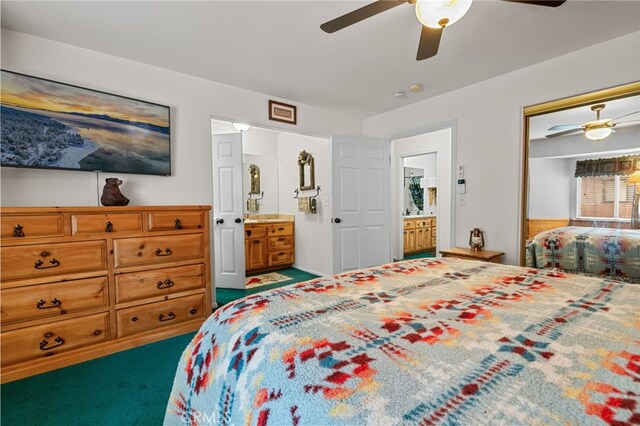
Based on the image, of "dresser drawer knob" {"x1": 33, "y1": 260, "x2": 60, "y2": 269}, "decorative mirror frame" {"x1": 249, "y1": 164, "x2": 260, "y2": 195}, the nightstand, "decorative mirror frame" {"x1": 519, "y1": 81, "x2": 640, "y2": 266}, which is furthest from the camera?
"decorative mirror frame" {"x1": 249, "y1": 164, "x2": 260, "y2": 195}

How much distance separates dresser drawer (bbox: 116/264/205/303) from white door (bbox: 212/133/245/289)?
131 centimetres

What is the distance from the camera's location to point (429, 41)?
6.37 feet

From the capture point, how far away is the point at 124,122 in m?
2.61

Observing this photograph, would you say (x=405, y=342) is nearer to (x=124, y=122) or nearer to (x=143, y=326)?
(x=143, y=326)

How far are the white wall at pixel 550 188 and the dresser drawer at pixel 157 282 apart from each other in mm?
3325

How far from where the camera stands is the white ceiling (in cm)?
201

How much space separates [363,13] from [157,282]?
2479 millimetres

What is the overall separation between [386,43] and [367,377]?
2.55 meters

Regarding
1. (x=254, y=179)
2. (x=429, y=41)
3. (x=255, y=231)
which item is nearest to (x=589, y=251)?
(x=429, y=41)

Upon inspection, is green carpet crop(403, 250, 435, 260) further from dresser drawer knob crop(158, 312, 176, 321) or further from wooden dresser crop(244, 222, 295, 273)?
dresser drawer knob crop(158, 312, 176, 321)

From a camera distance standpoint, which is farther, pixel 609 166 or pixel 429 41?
pixel 609 166

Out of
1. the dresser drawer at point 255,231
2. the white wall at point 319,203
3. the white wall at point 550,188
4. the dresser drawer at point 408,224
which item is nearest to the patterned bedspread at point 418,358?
the white wall at point 550,188

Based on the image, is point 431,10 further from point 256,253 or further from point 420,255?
point 420,255

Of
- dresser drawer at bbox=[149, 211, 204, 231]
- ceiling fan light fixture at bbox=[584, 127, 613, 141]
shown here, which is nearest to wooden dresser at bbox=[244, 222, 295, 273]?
dresser drawer at bbox=[149, 211, 204, 231]
